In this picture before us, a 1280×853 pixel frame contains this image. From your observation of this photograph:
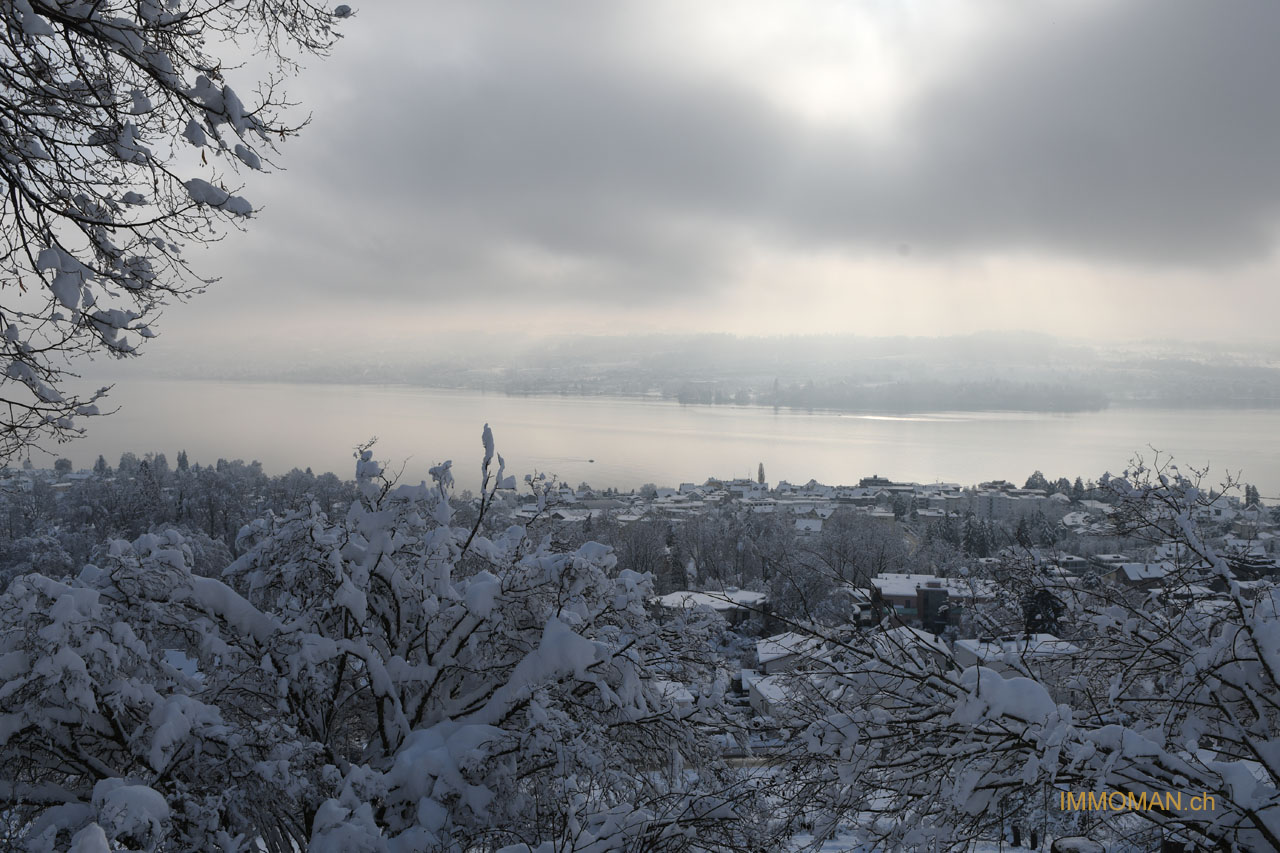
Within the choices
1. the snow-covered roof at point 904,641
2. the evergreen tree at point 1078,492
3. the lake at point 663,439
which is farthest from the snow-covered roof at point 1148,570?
the evergreen tree at point 1078,492

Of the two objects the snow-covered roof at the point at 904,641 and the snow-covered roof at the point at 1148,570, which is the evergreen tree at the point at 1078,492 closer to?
the snow-covered roof at the point at 1148,570

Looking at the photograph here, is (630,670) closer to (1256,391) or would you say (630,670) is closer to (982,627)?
(982,627)

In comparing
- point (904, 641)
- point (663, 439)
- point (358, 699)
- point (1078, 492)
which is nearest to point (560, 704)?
point (358, 699)

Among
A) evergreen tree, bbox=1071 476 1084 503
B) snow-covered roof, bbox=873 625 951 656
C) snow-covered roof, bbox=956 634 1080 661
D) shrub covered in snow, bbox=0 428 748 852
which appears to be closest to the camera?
shrub covered in snow, bbox=0 428 748 852

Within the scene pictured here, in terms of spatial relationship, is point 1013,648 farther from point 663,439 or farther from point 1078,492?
point 663,439

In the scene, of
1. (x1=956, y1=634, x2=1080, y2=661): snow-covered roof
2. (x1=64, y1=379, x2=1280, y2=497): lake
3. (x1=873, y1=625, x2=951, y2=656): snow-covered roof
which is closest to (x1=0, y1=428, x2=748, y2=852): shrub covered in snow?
(x1=873, y1=625, x2=951, y2=656): snow-covered roof

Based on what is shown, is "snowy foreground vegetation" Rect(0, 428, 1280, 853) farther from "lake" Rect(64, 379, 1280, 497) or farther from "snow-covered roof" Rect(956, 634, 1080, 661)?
"lake" Rect(64, 379, 1280, 497)
